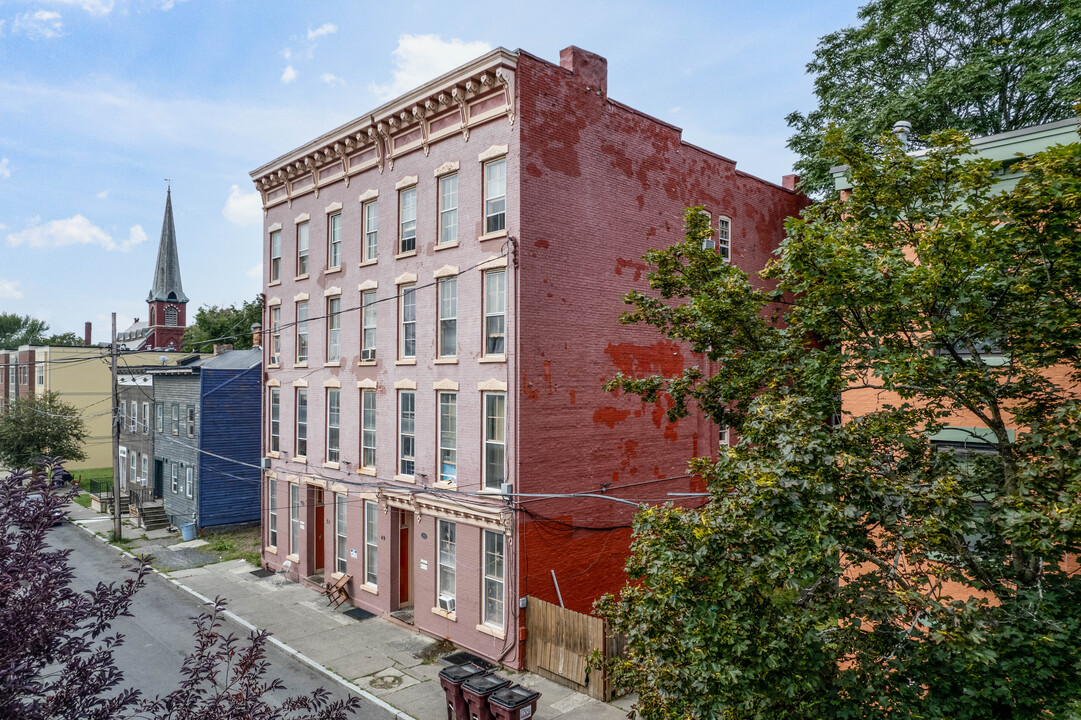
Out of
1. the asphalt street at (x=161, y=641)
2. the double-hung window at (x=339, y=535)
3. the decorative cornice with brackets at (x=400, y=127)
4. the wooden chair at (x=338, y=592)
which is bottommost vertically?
the asphalt street at (x=161, y=641)

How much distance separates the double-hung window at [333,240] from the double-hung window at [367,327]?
2656 millimetres

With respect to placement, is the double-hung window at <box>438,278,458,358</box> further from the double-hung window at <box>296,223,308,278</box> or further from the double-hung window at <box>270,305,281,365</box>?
the double-hung window at <box>270,305,281,365</box>

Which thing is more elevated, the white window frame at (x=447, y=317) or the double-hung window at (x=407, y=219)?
the double-hung window at (x=407, y=219)

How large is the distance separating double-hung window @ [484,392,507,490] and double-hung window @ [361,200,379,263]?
7.94 meters

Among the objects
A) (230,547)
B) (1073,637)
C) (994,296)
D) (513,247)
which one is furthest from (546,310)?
(230,547)

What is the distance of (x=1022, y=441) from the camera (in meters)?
8.44

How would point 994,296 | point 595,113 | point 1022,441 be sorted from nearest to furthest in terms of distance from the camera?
point 1022,441 → point 994,296 → point 595,113

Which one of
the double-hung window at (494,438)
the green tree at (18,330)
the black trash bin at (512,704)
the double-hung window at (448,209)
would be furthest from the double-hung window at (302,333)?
the green tree at (18,330)

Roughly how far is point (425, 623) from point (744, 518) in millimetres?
15806

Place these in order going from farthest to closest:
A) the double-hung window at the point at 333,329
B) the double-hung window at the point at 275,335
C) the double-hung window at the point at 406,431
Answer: the double-hung window at the point at 275,335
the double-hung window at the point at 333,329
the double-hung window at the point at 406,431

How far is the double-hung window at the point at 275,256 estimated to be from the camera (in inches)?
1156

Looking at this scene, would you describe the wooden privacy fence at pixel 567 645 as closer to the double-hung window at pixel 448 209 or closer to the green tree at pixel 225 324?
the double-hung window at pixel 448 209

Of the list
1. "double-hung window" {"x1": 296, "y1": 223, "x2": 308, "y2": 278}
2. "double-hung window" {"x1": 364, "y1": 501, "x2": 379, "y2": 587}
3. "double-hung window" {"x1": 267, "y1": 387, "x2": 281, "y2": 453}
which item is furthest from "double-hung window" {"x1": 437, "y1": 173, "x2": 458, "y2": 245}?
"double-hung window" {"x1": 267, "y1": 387, "x2": 281, "y2": 453}

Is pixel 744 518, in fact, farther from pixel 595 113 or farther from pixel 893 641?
pixel 595 113
